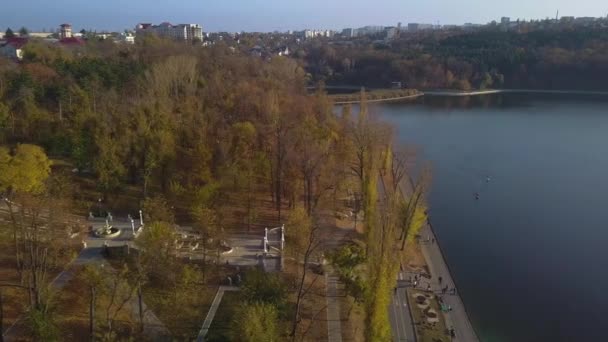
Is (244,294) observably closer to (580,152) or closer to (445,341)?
(445,341)

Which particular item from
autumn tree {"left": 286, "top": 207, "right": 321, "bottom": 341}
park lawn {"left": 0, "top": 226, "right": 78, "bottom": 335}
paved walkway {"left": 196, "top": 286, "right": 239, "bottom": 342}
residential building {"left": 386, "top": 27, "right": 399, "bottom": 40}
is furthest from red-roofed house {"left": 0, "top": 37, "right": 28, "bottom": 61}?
residential building {"left": 386, "top": 27, "right": 399, "bottom": 40}

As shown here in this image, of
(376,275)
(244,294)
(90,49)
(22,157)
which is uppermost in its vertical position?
(90,49)

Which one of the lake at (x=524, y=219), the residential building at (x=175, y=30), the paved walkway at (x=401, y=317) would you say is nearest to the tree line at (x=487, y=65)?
the lake at (x=524, y=219)

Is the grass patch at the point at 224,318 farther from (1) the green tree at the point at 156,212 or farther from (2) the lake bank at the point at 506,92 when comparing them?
(2) the lake bank at the point at 506,92

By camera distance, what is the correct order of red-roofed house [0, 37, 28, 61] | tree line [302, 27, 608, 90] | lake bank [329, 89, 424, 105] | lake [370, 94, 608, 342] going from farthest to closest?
tree line [302, 27, 608, 90]
lake bank [329, 89, 424, 105]
red-roofed house [0, 37, 28, 61]
lake [370, 94, 608, 342]

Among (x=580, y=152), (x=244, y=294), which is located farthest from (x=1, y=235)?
(x=580, y=152)

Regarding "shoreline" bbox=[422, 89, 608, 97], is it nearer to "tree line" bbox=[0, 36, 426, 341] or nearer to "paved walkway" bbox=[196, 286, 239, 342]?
"tree line" bbox=[0, 36, 426, 341]
